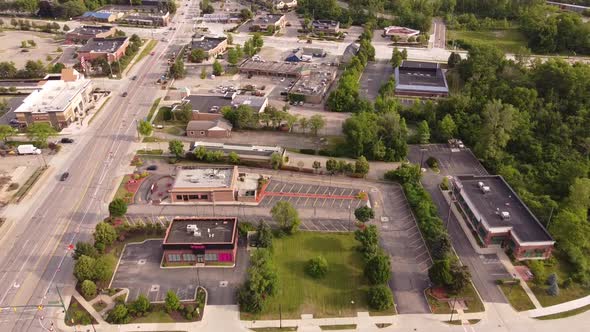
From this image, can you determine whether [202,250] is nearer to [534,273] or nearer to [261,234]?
[261,234]

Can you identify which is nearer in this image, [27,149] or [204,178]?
[204,178]

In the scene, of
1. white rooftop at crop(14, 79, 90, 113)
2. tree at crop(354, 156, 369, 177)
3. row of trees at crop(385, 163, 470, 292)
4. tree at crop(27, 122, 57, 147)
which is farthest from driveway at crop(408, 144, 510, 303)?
white rooftop at crop(14, 79, 90, 113)

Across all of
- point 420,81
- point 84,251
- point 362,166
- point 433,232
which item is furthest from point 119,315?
point 420,81

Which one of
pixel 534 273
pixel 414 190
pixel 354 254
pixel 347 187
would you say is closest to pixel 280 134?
pixel 347 187

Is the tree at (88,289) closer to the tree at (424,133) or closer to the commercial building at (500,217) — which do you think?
the commercial building at (500,217)

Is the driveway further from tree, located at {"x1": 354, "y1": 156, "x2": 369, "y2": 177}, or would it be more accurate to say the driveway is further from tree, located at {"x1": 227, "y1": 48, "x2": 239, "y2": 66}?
tree, located at {"x1": 227, "y1": 48, "x2": 239, "y2": 66}

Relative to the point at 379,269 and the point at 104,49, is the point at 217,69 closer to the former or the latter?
the point at 104,49
